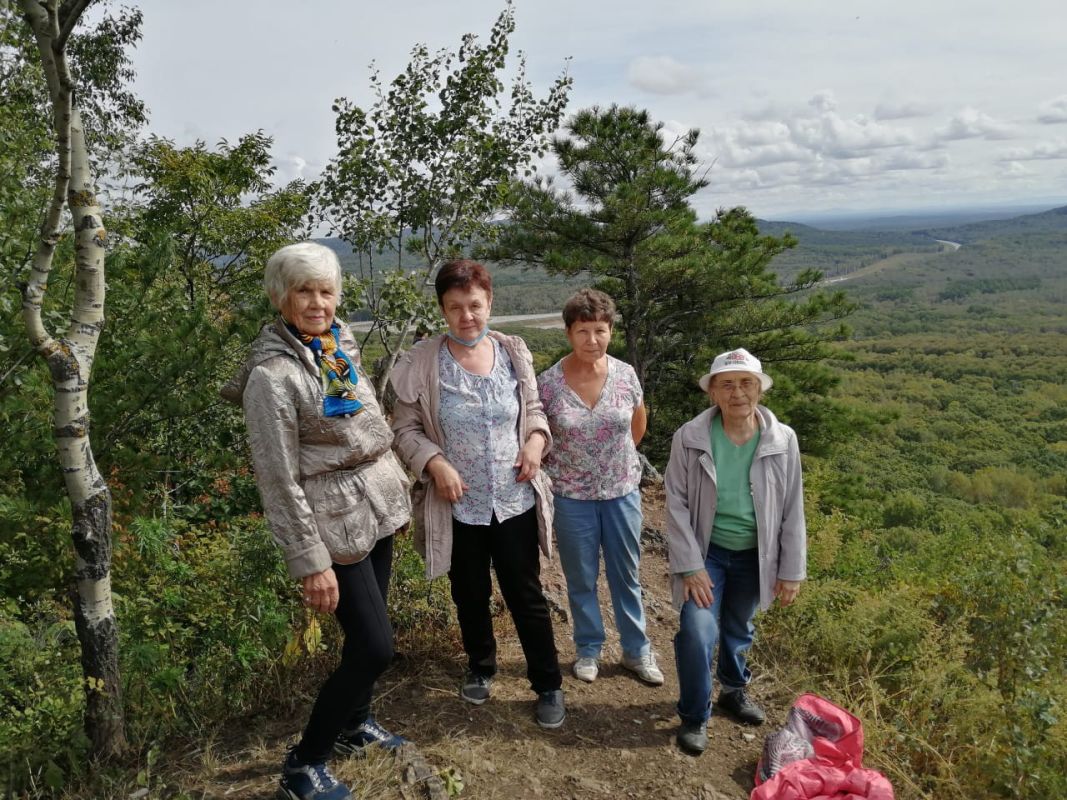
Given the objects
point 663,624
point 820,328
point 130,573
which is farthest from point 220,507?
point 820,328

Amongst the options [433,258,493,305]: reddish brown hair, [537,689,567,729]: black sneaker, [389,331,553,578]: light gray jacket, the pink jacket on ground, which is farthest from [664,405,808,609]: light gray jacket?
[433,258,493,305]: reddish brown hair

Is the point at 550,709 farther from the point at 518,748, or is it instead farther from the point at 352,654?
the point at 352,654

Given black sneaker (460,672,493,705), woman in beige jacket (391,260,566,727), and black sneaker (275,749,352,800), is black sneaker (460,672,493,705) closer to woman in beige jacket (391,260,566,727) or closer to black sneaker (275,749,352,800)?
woman in beige jacket (391,260,566,727)

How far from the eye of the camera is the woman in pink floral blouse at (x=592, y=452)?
2.63 m

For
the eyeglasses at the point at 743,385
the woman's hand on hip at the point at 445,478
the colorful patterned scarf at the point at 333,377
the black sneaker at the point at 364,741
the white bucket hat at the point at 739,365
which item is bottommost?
the black sneaker at the point at 364,741

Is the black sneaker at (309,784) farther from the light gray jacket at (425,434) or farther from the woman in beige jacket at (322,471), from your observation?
the light gray jacket at (425,434)

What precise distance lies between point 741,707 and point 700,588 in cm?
67

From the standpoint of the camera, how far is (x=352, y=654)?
1938 millimetres

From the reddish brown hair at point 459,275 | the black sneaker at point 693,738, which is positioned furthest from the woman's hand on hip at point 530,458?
the black sneaker at point 693,738

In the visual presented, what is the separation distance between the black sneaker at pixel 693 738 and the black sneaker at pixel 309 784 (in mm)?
1199

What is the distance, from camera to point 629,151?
9.98 meters

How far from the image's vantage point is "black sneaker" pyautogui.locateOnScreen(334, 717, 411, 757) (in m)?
2.26

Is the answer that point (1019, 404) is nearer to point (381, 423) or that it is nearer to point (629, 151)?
point (629, 151)

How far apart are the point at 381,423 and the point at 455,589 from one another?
0.81 meters
